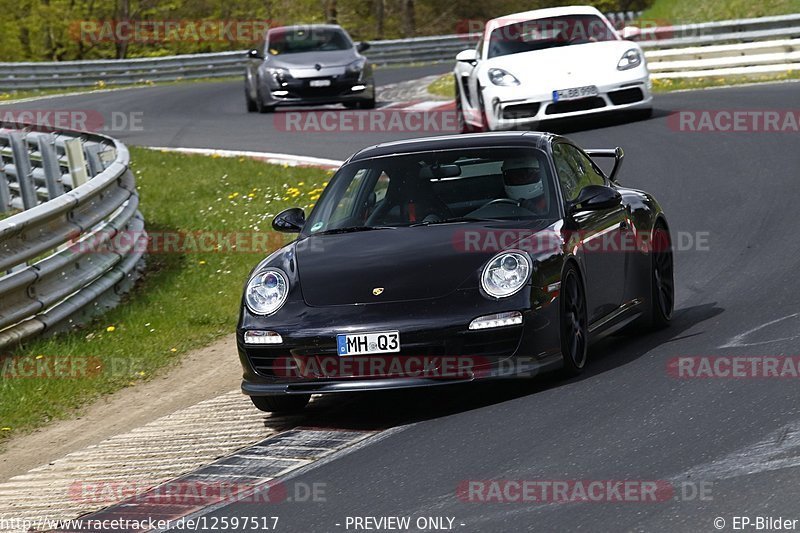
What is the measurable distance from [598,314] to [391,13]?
51252 mm

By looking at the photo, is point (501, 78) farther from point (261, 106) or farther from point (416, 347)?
point (416, 347)

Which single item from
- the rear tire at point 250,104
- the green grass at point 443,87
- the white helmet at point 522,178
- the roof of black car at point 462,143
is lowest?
the green grass at point 443,87

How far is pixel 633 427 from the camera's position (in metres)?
6.36

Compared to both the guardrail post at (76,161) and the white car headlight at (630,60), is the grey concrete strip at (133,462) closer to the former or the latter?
the guardrail post at (76,161)

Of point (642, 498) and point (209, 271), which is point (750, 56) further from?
point (642, 498)

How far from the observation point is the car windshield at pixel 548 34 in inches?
721

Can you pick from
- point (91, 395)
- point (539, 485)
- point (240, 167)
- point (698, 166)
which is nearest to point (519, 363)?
point (539, 485)

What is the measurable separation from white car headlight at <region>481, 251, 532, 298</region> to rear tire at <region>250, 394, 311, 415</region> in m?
1.14

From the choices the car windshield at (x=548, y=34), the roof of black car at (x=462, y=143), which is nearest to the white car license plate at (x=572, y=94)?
the car windshield at (x=548, y=34)

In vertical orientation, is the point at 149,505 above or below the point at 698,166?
above

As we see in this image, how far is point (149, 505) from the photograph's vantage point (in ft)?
20.3

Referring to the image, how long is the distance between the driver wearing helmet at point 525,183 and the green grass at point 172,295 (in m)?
2.57

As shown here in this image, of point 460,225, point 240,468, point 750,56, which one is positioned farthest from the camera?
point 750,56

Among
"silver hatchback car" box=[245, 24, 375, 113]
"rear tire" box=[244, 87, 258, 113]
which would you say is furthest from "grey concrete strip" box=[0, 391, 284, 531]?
"rear tire" box=[244, 87, 258, 113]
